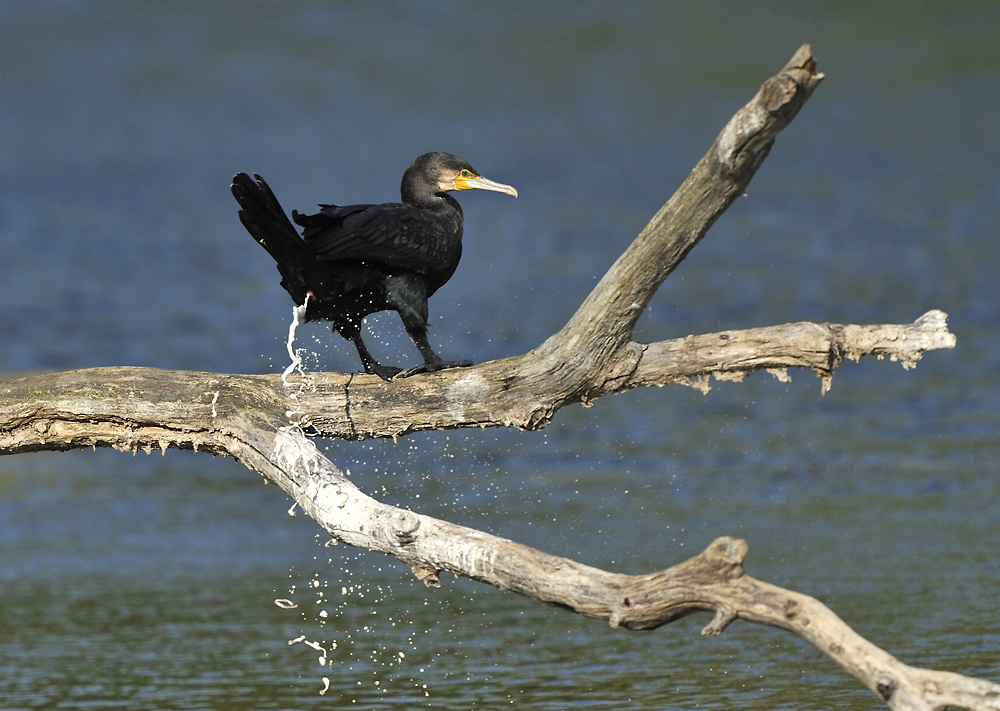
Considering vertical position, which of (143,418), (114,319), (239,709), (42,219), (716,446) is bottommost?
(239,709)

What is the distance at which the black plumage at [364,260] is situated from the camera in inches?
182

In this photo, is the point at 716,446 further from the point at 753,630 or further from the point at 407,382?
the point at 407,382

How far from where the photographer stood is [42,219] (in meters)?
14.9

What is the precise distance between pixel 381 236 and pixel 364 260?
0.11 m

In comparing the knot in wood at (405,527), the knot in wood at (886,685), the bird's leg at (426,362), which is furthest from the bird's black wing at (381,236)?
the knot in wood at (886,685)

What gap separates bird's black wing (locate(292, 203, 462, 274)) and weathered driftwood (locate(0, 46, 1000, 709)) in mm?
493

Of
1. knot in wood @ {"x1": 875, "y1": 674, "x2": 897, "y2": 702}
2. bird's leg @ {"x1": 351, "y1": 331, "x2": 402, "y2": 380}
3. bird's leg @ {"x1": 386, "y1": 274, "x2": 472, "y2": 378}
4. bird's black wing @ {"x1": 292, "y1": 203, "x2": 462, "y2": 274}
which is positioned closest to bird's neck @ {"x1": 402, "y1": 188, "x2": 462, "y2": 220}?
bird's black wing @ {"x1": 292, "y1": 203, "x2": 462, "y2": 274}

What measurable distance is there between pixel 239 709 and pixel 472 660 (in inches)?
38.2

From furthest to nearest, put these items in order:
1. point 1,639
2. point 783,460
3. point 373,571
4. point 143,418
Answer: point 783,460
point 373,571
point 1,639
point 143,418

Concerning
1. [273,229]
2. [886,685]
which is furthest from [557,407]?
[886,685]

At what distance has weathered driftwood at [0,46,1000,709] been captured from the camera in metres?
3.10

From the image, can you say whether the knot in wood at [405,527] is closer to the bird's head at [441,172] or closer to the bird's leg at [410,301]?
the bird's leg at [410,301]

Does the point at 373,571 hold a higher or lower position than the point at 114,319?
Result: lower

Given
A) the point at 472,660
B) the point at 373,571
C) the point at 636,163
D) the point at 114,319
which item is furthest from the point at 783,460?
the point at 636,163
